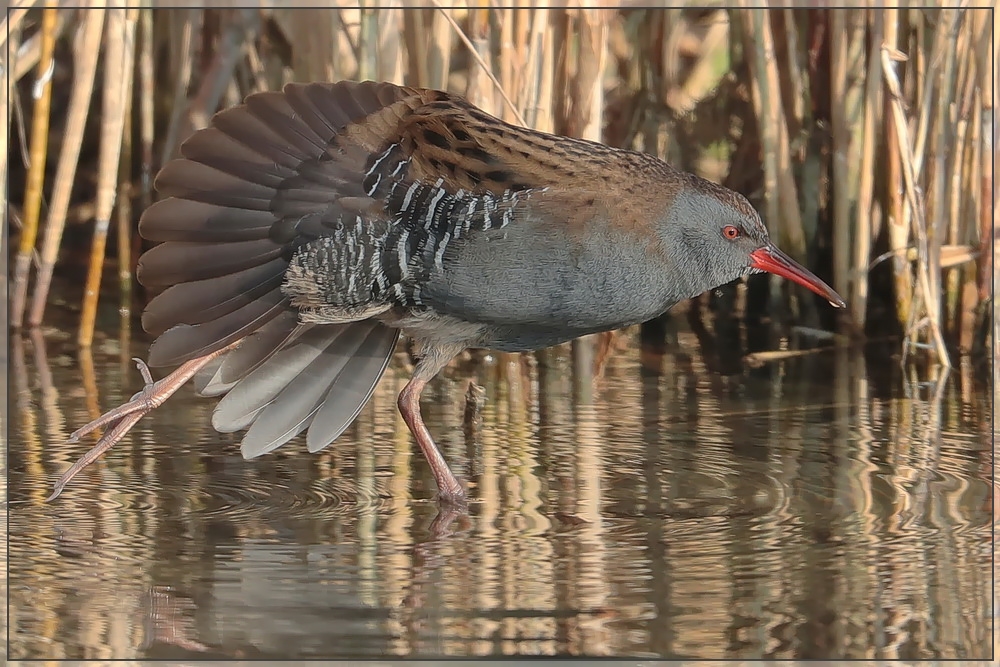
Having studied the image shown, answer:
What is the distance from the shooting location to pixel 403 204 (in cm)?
348

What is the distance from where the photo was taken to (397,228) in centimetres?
348

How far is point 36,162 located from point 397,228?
6.19 feet

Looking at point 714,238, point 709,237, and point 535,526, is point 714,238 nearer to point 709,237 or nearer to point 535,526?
point 709,237

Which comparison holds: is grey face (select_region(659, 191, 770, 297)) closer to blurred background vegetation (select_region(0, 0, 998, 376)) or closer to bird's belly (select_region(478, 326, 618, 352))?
bird's belly (select_region(478, 326, 618, 352))

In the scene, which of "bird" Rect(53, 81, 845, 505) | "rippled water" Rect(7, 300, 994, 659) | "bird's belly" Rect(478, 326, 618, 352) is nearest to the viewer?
"rippled water" Rect(7, 300, 994, 659)

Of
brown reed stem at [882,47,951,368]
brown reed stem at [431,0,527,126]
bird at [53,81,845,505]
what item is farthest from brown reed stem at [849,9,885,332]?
bird at [53,81,845,505]

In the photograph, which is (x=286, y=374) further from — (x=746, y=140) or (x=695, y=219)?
(x=746, y=140)

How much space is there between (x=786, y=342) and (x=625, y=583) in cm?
265

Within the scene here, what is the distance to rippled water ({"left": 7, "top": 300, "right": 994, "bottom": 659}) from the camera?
2.75 metres

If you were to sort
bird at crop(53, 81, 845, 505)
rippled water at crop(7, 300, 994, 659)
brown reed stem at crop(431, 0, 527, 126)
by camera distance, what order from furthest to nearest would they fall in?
brown reed stem at crop(431, 0, 527, 126) < bird at crop(53, 81, 845, 505) < rippled water at crop(7, 300, 994, 659)

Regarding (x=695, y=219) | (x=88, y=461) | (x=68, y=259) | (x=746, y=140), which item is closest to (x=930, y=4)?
(x=746, y=140)

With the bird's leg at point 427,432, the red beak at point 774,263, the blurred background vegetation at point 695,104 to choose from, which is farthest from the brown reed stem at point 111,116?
the red beak at point 774,263

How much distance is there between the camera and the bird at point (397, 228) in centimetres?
346

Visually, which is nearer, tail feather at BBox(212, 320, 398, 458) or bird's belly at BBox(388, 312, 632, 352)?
bird's belly at BBox(388, 312, 632, 352)
